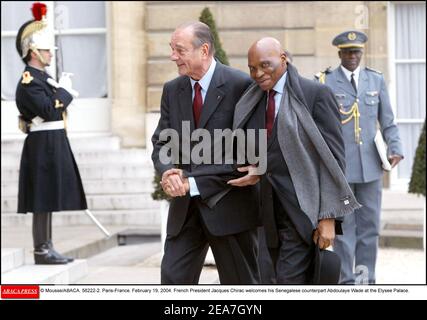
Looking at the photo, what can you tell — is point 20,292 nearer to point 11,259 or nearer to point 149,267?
point 11,259

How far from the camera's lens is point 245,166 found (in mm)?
5531

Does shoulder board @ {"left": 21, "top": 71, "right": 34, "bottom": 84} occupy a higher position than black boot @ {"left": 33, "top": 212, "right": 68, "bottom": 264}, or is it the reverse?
shoulder board @ {"left": 21, "top": 71, "right": 34, "bottom": 84}

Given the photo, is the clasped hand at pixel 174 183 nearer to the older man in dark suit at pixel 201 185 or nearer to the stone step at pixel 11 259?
the older man in dark suit at pixel 201 185

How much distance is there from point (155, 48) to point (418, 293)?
971 cm

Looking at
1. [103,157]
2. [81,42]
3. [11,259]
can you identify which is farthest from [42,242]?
[81,42]

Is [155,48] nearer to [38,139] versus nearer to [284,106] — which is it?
[38,139]

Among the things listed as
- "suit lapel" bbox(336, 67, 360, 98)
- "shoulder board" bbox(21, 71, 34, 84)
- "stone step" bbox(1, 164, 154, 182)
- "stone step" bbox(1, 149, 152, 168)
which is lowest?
"stone step" bbox(1, 164, 154, 182)

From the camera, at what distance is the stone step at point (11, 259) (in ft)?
27.9

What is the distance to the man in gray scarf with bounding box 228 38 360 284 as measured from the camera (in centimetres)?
528

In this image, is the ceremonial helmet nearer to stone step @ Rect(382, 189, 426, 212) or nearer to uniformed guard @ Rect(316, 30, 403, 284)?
uniformed guard @ Rect(316, 30, 403, 284)

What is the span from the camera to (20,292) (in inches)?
204

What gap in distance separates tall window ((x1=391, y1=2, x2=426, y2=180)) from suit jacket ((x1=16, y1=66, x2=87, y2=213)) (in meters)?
7.15

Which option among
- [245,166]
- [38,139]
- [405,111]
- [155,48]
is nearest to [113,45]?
[155,48]

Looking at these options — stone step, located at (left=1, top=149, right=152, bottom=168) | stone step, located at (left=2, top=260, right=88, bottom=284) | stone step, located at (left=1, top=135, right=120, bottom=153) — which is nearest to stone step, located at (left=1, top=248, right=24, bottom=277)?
stone step, located at (left=2, top=260, right=88, bottom=284)
